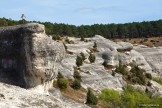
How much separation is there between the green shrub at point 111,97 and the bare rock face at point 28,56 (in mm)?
35712

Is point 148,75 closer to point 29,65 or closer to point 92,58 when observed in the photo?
point 92,58

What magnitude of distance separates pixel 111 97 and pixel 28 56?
3729 centimetres

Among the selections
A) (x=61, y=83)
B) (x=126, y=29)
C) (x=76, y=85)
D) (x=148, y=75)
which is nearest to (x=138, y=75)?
(x=148, y=75)

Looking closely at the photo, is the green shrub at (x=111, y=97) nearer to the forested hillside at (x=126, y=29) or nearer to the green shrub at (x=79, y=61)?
the green shrub at (x=79, y=61)

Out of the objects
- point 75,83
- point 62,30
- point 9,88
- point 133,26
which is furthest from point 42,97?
point 133,26

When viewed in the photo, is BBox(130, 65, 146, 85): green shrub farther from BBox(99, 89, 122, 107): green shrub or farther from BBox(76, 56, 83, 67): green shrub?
BBox(99, 89, 122, 107): green shrub

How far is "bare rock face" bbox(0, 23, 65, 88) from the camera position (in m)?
21.7

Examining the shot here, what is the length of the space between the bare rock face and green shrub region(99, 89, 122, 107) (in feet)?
117

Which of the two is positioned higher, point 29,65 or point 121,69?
point 29,65

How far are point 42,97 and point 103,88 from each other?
42.2 metres

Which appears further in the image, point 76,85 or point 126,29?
point 126,29

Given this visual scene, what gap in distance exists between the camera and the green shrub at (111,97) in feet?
190

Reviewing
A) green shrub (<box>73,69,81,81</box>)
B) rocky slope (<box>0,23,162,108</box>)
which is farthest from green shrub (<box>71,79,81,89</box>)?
rocky slope (<box>0,23,162,108</box>)

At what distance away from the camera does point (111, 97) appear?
5809 cm
